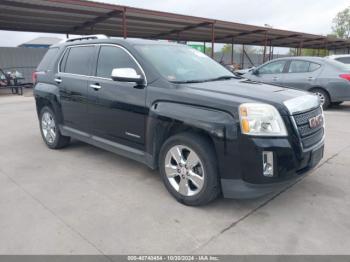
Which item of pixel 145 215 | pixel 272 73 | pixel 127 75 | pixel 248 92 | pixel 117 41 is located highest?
pixel 117 41

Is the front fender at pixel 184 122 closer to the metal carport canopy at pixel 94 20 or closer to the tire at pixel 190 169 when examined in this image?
the tire at pixel 190 169

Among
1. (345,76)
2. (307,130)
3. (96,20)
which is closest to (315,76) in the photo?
(345,76)

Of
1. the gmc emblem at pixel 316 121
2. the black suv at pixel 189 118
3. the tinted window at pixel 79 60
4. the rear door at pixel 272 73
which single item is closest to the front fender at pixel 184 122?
the black suv at pixel 189 118

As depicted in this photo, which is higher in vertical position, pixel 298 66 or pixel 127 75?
pixel 298 66

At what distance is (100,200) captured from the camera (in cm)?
342

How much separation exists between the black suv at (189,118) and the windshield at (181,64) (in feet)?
0.06

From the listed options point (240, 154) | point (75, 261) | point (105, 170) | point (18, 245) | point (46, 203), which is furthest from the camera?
point (105, 170)

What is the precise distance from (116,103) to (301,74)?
6.77 m

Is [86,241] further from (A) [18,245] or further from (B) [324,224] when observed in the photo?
(B) [324,224]

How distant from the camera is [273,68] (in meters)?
9.42

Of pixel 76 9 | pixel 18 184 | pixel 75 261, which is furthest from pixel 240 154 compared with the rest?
pixel 76 9

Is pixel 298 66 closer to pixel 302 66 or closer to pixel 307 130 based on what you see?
pixel 302 66

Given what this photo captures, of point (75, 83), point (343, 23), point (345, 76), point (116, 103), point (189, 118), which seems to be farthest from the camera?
point (343, 23)

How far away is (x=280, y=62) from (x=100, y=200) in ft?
25.2
